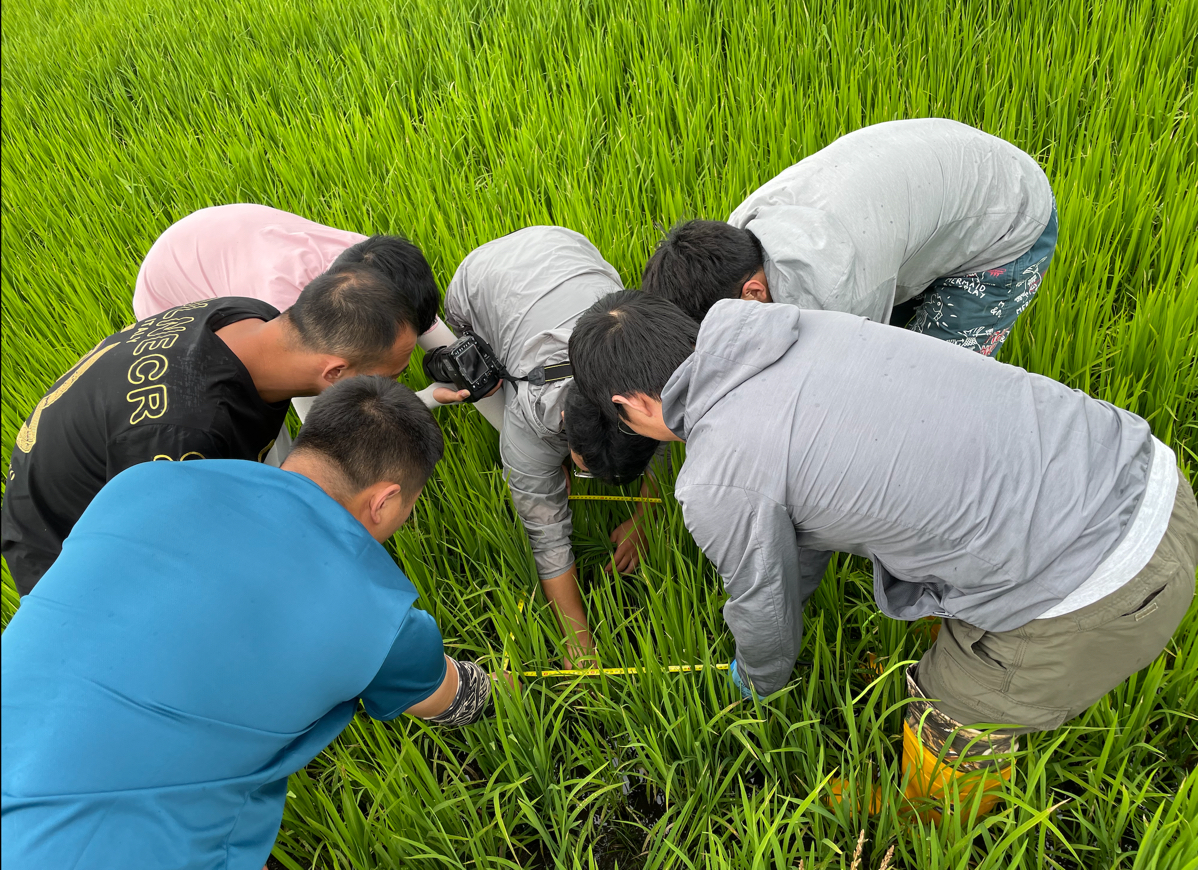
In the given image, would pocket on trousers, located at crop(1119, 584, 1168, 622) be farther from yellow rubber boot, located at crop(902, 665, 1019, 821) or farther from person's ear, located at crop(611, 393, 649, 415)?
person's ear, located at crop(611, 393, 649, 415)

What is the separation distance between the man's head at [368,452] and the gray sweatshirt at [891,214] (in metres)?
0.80

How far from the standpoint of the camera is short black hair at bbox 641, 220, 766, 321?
1.36 meters

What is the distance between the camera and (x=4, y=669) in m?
0.81

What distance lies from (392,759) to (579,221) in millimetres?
1683

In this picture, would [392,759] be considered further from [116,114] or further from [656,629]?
[116,114]

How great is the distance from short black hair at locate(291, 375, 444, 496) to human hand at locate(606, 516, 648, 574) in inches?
23.3

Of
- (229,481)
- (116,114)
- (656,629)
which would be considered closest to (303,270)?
(229,481)

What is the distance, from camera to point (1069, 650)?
972 mm

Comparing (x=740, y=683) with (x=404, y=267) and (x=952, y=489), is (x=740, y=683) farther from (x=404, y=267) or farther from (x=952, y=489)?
(x=404, y=267)

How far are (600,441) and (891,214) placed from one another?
783mm

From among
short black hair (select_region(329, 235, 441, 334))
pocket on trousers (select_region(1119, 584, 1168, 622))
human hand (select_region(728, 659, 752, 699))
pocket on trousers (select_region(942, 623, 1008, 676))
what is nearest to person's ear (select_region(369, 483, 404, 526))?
short black hair (select_region(329, 235, 441, 334))

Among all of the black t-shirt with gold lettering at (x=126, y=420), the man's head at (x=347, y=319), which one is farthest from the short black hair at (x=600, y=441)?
the black t-shirt with gold lettering at (x=126, y=420)

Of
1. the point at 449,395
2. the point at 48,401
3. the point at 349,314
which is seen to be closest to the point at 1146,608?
the point at 449,395

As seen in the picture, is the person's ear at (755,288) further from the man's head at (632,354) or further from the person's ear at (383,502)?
the person's ear at (383,502)
